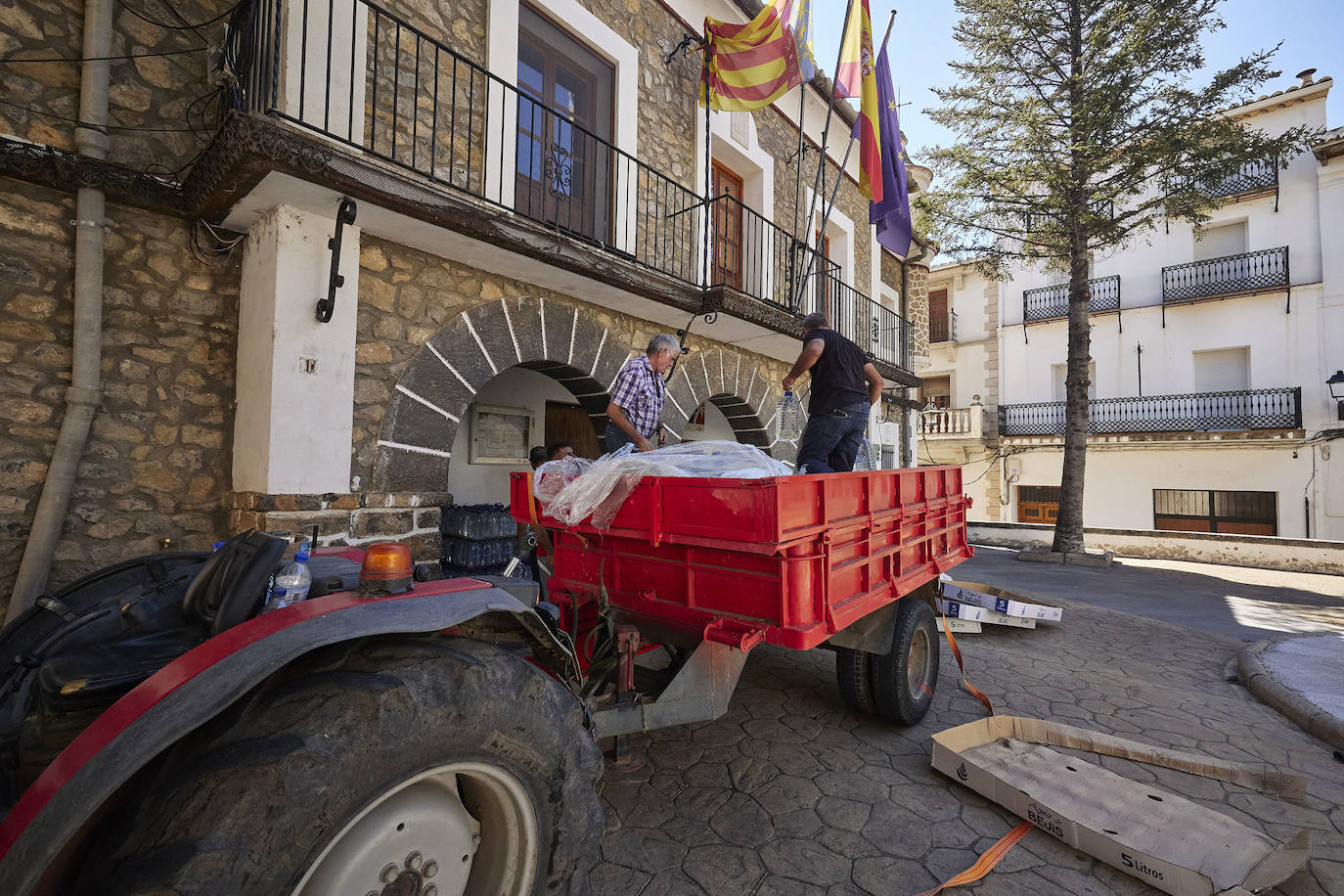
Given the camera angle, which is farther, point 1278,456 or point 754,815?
point 1278,456

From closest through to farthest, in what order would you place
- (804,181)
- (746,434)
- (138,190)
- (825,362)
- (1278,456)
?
1. (138,190)
2. (825,362)
3. (746,434)
4. (804,181)
5. (1278,456)

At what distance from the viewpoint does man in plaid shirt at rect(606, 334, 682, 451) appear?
12.8ft

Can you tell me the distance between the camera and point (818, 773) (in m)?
2.78

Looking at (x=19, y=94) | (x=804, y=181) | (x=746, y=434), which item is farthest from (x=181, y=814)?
(x=804, y=181)

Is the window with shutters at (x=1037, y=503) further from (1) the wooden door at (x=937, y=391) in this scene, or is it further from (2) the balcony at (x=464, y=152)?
(2) the balcony at (x=464, y=152)

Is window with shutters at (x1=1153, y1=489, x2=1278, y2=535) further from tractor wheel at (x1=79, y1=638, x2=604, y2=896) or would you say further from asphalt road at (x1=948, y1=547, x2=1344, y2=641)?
tractor wheel at (x1=79, y1=638, x2=604, y2=896)

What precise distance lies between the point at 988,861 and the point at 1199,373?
66.7 ft

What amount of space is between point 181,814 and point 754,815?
6.63 feet

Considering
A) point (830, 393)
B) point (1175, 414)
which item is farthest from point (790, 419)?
point (1175, 414)

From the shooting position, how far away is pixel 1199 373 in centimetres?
1670

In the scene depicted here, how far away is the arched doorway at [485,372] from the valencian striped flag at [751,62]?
3.12 m

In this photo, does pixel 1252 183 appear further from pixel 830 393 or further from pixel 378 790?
pixel 378 790

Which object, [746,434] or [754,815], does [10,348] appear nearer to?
[754,815]

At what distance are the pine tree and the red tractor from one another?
11.1m
